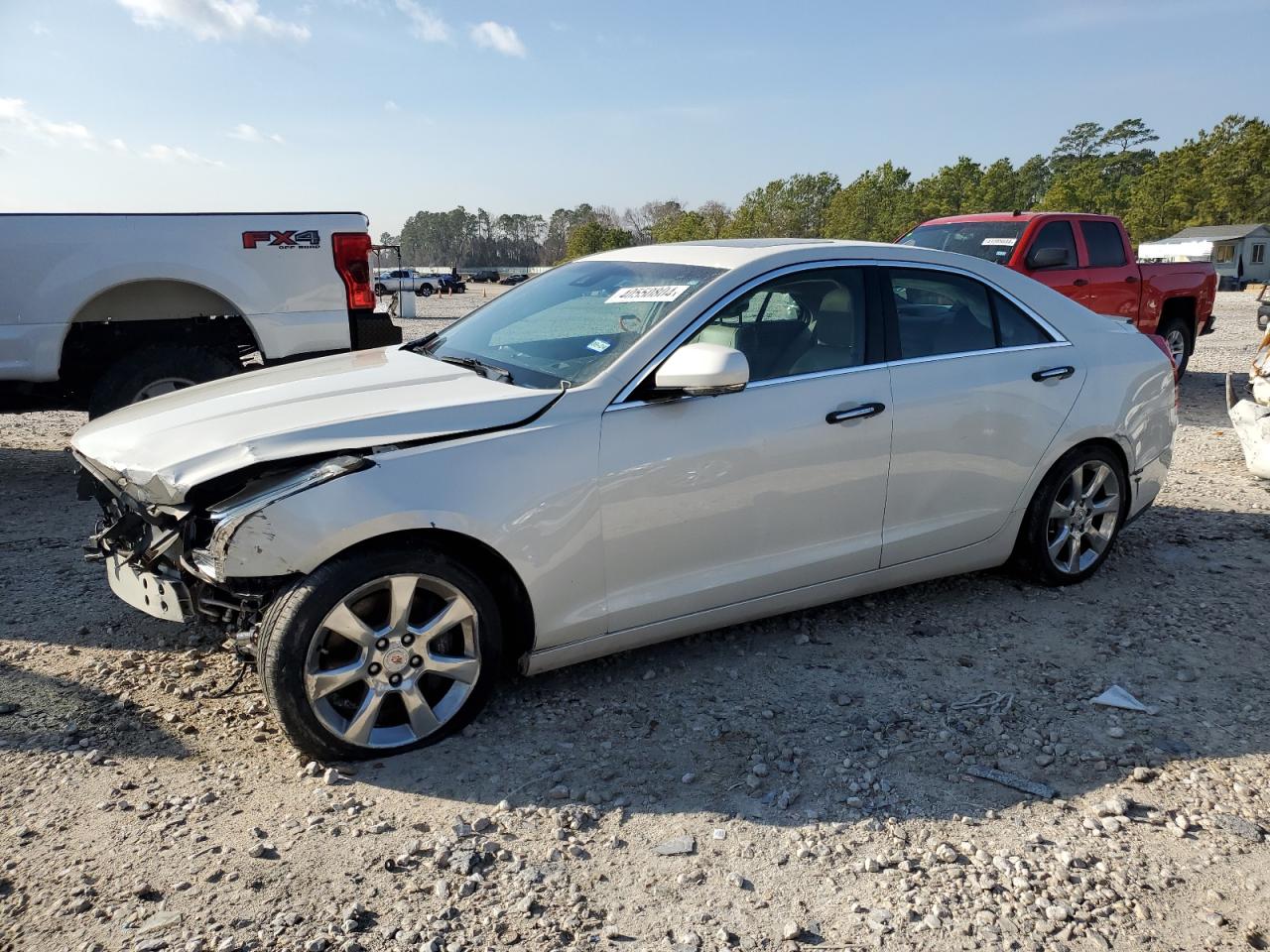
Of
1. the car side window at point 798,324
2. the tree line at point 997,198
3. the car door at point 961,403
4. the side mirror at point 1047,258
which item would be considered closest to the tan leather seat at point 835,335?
the car side window at point 798,324

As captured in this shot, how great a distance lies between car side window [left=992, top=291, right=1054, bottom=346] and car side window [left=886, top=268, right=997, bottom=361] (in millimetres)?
51

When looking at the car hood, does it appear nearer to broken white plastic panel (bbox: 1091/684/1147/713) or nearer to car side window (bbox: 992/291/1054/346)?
car side window (bbox: 992/291/1054/346)

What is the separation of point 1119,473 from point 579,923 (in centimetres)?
364

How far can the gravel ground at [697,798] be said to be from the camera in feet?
8.36

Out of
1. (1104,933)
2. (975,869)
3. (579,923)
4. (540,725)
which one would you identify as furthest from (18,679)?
(1104,933)

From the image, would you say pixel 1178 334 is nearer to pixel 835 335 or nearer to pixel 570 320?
pixel 835 335

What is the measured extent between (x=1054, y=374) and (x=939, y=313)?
67cm

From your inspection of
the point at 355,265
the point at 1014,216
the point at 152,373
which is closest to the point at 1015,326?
the point at 355,265

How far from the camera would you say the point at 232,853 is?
278 centimetres

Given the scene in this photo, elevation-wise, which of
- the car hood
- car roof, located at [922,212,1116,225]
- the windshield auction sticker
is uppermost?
car roof, located at [922,212,1116,225]

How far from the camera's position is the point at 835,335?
407 cm

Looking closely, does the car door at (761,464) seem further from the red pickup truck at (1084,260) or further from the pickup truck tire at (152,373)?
the red pickup truck at (1084,260)

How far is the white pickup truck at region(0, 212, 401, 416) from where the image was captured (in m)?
6.27

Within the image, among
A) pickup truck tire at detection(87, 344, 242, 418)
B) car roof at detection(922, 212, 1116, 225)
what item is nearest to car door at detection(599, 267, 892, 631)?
pickup truck tire at detection(87, 344, 242, 418)
